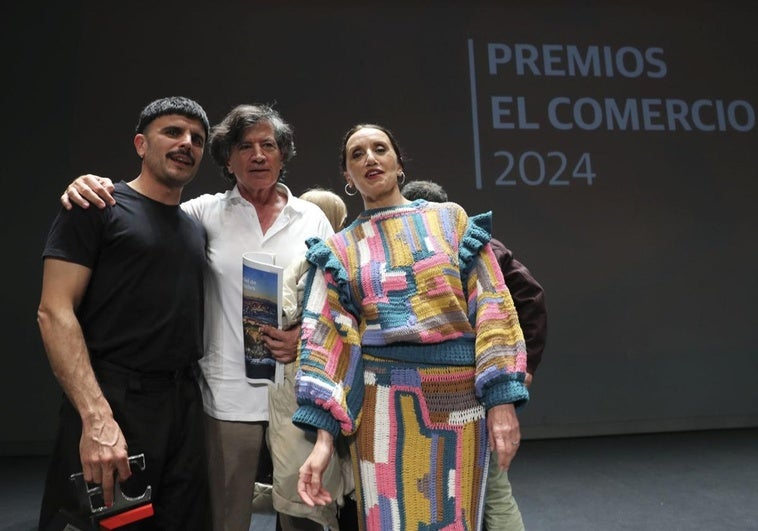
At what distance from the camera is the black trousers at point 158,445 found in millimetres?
1254

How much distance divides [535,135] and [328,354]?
310cm

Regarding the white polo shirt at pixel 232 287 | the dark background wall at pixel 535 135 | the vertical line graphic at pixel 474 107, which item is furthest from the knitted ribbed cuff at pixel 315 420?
the vertical line graphic at pixel 474 107

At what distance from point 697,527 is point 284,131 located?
2385mm

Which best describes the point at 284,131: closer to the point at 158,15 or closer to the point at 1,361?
the point at 158,15

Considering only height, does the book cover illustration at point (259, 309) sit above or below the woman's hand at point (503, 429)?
above

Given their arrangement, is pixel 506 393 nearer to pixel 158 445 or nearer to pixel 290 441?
pixel 290 441

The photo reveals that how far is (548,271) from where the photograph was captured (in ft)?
12.6

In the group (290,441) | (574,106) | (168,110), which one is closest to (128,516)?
(290,441)

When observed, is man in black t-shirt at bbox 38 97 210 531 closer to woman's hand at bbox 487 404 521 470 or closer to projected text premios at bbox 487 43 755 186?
woman's hand at bbox 487 404 521 470

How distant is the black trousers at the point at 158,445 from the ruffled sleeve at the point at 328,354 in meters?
0.39

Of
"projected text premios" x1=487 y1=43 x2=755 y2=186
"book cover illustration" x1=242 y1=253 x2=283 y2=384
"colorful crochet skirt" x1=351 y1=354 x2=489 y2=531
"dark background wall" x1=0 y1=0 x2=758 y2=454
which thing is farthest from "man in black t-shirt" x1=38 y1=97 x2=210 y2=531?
"projected text premios" x1=487 y1=43 x2=755 y2=186

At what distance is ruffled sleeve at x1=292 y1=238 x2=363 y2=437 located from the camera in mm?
1105

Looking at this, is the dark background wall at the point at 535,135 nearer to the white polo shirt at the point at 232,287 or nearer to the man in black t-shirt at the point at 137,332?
the white polo shirt at the point at 232,287

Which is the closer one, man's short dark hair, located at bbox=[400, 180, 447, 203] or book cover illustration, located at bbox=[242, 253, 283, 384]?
→ book cover illustration, located at bbox=[242, 253, 283, 384]
